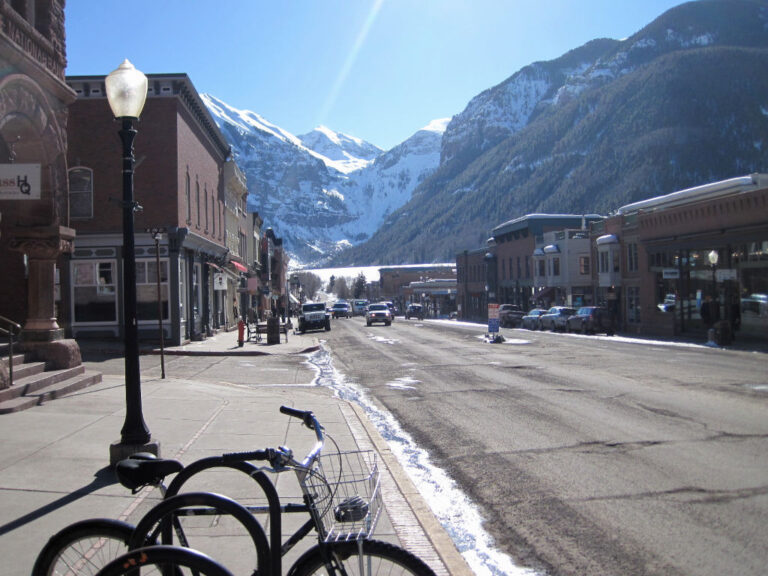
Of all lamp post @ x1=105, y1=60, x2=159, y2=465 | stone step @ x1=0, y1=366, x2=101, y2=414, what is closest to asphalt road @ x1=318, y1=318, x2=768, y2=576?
lamp post @ x1=105, y1=60, x2=159, y2=465

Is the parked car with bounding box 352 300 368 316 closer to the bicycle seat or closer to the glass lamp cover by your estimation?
the glass lamp cover

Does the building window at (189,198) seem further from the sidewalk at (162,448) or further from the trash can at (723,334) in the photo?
the trash can at (723,334)

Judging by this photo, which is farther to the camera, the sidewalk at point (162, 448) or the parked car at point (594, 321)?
the parked car at point (594, 321)

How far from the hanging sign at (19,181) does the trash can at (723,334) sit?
92.2 feet

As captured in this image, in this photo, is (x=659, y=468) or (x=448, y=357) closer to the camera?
(x=659, y=468)

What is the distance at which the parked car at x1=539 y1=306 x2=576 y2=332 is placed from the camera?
152 feet

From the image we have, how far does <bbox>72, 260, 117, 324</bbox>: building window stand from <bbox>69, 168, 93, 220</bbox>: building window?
2012 millimetres

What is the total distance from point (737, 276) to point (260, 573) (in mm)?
35056

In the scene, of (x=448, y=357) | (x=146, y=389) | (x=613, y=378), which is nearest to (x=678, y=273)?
(x=448, y=357)

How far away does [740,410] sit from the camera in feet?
38.9

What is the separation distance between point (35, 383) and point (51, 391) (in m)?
0.29

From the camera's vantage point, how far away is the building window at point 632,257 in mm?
47000

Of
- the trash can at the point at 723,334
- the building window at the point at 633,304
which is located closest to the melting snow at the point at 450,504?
the trash can at the point at 723,334

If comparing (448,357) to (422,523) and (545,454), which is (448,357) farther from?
(422,523)
